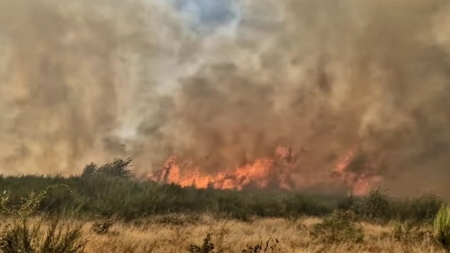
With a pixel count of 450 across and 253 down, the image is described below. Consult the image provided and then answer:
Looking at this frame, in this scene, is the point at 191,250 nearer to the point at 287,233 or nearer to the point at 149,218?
the point at 287,233

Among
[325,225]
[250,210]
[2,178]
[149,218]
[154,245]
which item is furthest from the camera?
[2,178]

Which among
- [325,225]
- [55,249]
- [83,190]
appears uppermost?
[83,190]

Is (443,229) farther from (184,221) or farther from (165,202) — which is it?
(165,202)

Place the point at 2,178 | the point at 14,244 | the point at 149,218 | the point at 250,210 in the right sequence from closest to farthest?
the point at 14,244, the point at 149,218, the point at 250,210, the point at 2,178

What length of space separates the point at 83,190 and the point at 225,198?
690 cm

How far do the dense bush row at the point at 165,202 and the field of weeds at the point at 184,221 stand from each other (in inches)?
2.0

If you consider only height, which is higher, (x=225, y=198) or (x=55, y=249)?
(x=225, y=198)

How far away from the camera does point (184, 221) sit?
14602 millimetres

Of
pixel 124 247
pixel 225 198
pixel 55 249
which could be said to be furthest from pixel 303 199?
pixel 55 249

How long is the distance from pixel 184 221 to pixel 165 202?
4686 millimetres

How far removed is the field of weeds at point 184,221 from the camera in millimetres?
7367

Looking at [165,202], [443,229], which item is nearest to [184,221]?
[165,202]

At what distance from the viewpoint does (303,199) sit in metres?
24.2

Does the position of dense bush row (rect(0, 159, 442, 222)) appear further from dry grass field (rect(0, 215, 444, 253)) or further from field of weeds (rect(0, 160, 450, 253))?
dry grass field (rect(0, 215, 444, 253))
